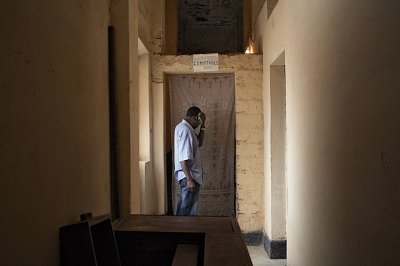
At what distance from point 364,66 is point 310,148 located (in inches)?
43.5

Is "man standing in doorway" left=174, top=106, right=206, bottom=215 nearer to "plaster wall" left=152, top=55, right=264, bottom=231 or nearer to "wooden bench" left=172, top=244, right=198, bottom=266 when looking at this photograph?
"plaster wall" left=152, top=55, right=264, bottom=231

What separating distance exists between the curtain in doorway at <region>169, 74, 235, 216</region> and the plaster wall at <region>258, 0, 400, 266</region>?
2327 millimetres

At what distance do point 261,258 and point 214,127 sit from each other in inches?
85.6

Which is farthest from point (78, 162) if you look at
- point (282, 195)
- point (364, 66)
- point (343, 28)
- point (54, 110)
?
point (282, 195)

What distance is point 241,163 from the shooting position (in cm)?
527

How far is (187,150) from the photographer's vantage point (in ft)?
15.4

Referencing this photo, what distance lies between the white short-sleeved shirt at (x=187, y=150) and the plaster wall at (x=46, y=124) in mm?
2454

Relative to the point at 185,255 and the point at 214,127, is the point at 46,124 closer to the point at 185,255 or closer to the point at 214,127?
the point at 185,255

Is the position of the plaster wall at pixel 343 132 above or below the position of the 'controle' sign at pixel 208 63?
below

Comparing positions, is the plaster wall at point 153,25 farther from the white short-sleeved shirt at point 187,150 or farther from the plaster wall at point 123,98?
the plaster wall at point 123,98

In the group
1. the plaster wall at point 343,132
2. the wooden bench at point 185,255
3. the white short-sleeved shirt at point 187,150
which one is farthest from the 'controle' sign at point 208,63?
the wooden bench at point 185,255

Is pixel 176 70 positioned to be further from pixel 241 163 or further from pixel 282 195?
pixel 282 195

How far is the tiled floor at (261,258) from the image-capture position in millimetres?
4480

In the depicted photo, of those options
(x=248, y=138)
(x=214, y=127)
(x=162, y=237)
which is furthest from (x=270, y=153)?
(x=162, y=237)
